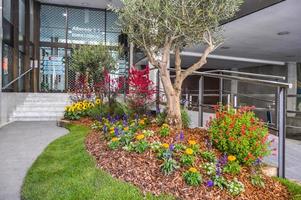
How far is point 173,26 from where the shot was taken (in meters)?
3.56

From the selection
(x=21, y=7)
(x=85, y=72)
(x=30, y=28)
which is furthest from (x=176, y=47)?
(x=30, y=28)

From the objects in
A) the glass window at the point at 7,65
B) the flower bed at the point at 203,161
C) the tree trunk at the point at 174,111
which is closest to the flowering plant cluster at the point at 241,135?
the flower bed at the point at 203,161

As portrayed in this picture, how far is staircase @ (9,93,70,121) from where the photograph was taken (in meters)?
9.55

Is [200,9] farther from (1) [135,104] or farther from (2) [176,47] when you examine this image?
(1) [135,104]

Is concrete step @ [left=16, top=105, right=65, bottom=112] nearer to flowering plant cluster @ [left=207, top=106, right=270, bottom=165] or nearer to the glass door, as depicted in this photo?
the glass door

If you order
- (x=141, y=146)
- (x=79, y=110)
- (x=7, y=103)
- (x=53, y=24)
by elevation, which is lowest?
(x=141, y=146)

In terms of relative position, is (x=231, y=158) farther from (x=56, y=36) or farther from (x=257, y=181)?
(x=56, y=36)

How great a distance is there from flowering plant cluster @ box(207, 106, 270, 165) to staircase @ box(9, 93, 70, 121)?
7415mm

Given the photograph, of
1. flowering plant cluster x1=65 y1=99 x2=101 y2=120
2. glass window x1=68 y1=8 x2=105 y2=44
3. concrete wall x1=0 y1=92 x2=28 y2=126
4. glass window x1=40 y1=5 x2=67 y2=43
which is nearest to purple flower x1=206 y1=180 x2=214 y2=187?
flowering plant cluster x1=65 y1=99 x2=101 y2=120

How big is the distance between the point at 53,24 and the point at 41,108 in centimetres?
615

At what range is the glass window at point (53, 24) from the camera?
47.9ft

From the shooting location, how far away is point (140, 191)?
8.24ft

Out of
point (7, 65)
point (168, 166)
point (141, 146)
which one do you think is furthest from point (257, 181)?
point (7, 65)

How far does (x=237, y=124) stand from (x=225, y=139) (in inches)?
8.1
